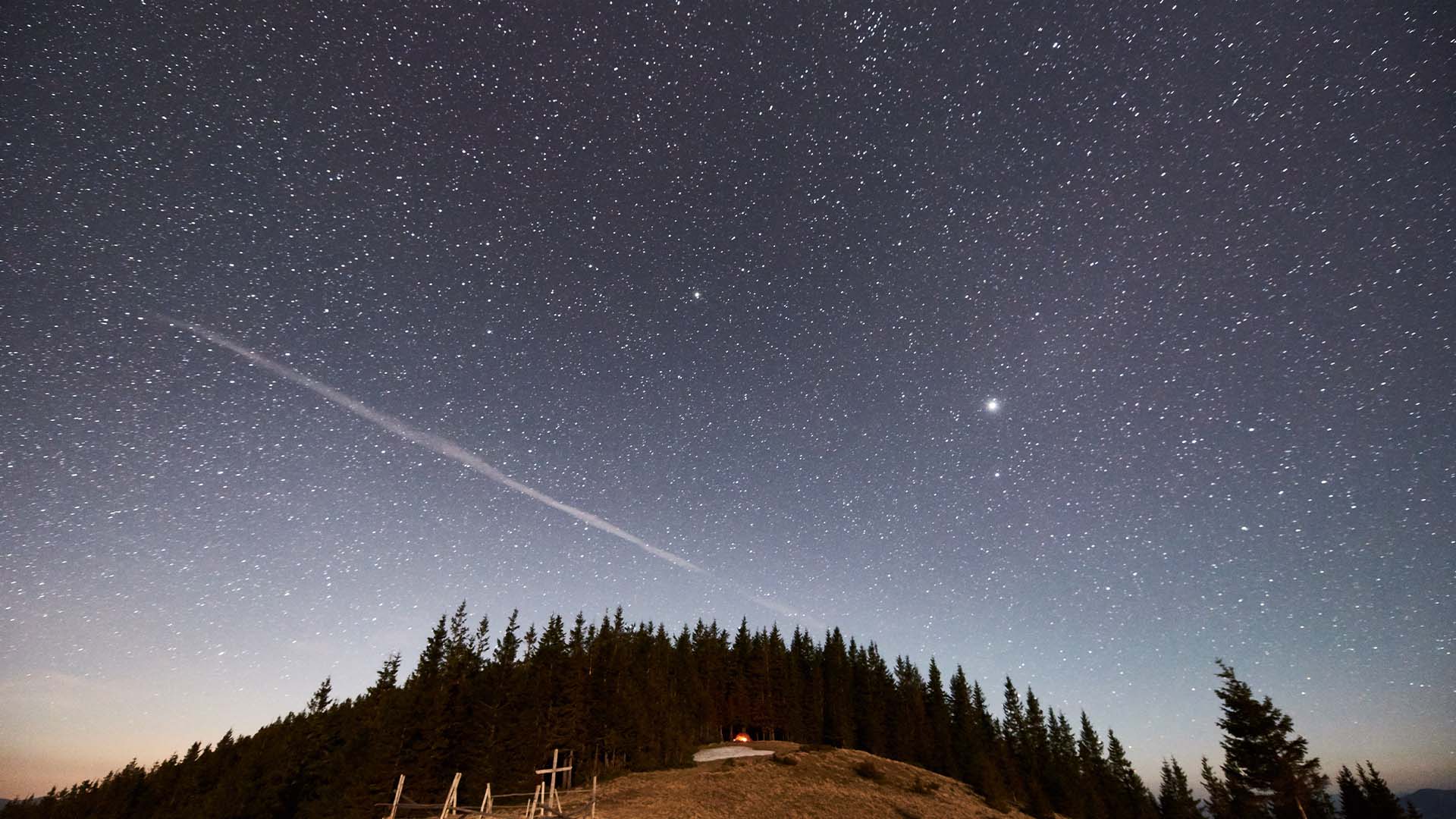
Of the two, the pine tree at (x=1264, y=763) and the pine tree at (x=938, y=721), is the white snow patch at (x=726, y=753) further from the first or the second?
the pine tree at (x=1264, y=763)

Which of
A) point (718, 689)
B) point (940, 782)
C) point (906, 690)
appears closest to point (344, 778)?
point (718, 689)

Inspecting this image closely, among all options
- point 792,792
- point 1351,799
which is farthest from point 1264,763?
point 792,792

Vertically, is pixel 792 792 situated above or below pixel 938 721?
below

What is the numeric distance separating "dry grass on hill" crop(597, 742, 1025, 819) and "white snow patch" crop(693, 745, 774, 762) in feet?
14.2

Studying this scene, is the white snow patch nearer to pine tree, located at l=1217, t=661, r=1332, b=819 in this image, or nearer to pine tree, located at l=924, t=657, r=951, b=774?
pine tree, located at l=924, t=657, r=951, b=774

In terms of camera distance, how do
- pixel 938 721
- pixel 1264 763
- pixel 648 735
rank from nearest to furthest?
pixel 1264 763 < pixel 648 735 < pixel 938 721

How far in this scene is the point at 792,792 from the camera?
138 ft

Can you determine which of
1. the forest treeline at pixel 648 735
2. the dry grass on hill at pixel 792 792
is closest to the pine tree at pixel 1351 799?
the forest treeline at pixel 648 735

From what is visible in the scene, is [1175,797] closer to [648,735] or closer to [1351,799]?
[1351,799]

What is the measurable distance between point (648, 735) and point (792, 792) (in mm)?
26458

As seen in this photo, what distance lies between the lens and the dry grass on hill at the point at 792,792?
3734 cm

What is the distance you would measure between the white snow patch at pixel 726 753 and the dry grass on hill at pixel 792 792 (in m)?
4.32

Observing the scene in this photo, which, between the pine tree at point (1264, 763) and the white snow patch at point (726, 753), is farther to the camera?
the white snow patch at point (726, 753)

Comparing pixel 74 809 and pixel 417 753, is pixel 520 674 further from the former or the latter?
pixel 74 809
